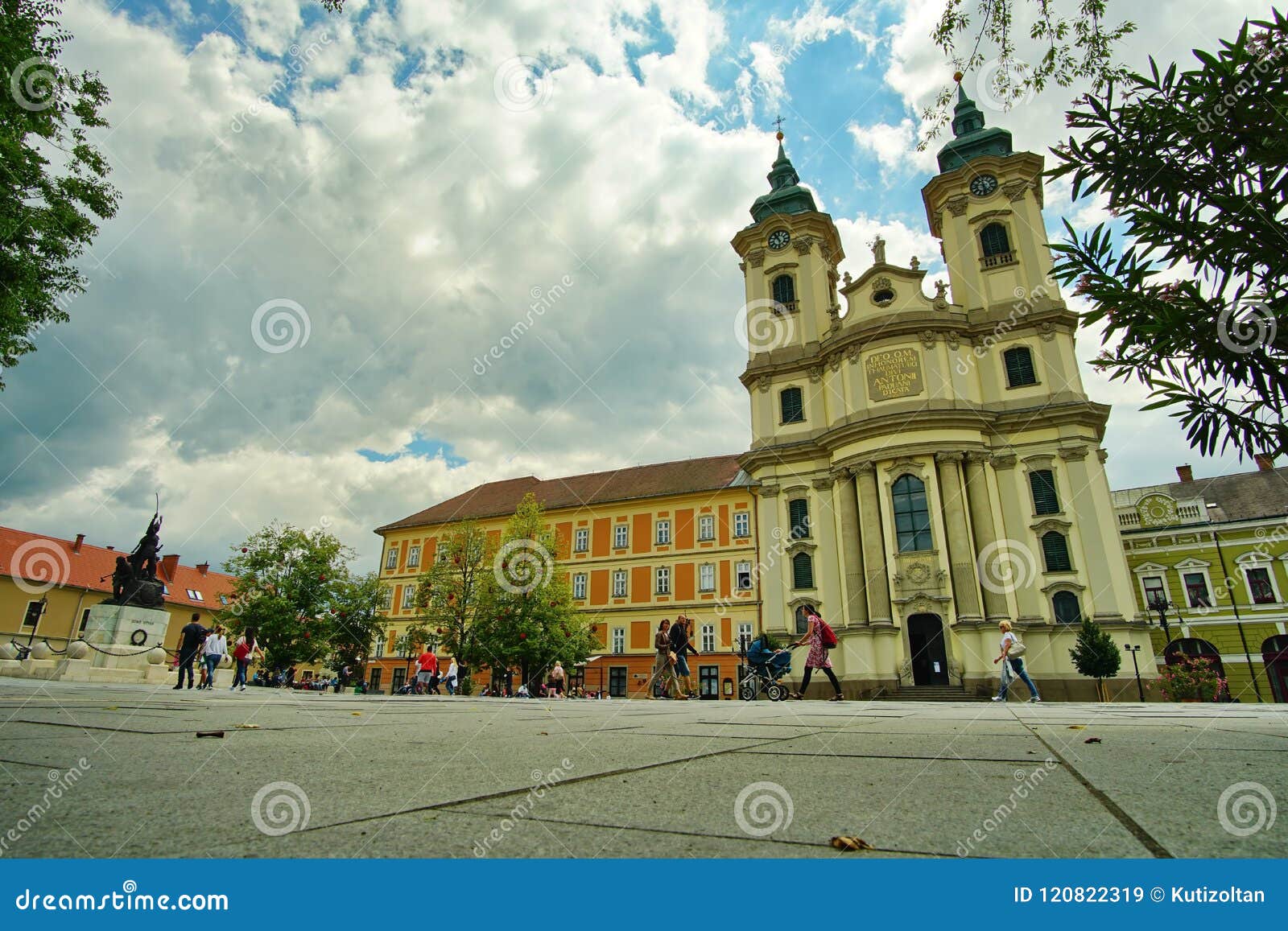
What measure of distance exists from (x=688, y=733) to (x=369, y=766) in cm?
247

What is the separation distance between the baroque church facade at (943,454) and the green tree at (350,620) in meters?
24.5

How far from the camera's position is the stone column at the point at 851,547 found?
26.9m

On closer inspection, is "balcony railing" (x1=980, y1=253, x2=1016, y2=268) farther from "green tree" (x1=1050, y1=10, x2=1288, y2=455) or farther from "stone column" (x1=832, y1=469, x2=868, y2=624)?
"green tree" (x1=1050, y1=10, x2=1288, y2=455)

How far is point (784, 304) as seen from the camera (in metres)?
34.1

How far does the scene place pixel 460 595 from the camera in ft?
107

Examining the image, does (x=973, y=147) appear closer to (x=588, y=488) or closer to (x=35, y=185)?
(x=588, y=488)

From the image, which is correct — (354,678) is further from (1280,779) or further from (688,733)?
(1280,779)

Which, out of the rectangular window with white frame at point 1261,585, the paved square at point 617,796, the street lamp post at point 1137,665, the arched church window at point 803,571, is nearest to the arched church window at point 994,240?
the arched church window at point 803,571

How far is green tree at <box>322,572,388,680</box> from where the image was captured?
123 ft

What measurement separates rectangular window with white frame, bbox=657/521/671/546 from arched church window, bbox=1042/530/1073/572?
2079 centimetres

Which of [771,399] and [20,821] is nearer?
[20,821]

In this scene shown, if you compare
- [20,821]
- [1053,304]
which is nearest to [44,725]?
[20,821]

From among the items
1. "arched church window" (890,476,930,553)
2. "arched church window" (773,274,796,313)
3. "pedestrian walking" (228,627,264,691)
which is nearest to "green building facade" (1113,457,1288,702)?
"arched church window" (890,476,930,553)

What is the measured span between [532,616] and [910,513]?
17.1 metres
